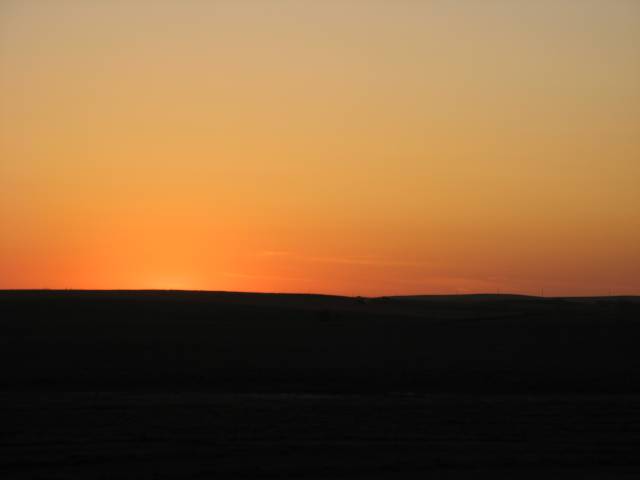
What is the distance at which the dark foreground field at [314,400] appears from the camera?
12852 mm

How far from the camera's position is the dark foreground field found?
12.9 m

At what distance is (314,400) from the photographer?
19.2 metres

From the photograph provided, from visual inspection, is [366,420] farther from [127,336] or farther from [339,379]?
[127,336]

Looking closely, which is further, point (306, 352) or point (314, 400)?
point (306, 352)

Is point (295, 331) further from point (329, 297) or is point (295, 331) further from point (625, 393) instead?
point (329, 297)

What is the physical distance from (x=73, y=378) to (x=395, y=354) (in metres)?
10.4

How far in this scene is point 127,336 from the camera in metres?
33.1

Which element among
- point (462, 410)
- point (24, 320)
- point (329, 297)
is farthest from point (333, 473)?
point (329, 297)

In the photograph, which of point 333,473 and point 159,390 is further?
point 159,390

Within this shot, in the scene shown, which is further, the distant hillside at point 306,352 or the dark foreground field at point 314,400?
the distant hillside at point 306,352

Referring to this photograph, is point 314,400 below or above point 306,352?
below

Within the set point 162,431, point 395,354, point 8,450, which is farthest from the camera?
point 395,354

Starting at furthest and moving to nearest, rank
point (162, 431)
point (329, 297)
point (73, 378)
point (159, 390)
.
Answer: point (329, 297)
point (73, 378)
point (159, 390)
point (162, 431)

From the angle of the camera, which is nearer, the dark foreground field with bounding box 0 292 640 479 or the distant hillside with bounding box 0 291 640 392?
the dark foreground field with bounding box 0 292 640 479
